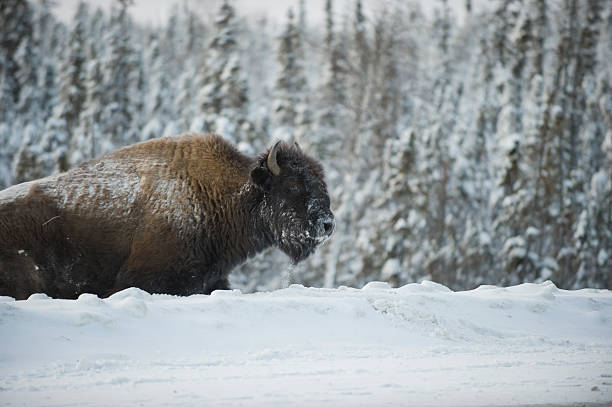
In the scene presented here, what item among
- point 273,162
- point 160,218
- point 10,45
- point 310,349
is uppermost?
point 10,45

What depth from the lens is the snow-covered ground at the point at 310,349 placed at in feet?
9.80

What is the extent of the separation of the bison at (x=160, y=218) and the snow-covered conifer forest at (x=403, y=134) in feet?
41.0

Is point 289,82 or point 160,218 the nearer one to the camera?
point 160,218

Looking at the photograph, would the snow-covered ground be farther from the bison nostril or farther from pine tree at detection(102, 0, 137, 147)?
pine tree at detection(102, 0, 137, 147)

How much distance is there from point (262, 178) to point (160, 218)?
51.3 inches

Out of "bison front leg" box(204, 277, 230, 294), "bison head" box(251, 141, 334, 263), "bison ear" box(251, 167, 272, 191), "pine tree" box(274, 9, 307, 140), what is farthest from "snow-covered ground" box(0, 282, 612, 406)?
"pine tree" box(274, 9, 307, 140)

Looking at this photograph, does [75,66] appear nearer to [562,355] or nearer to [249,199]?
[249,199]

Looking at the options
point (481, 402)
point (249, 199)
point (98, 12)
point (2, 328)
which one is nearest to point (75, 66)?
point (249, 199)

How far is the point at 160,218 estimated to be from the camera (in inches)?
225

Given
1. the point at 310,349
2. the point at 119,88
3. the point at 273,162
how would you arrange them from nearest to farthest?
the point at 310,349 < the point at 273,162 < the point at 119,88

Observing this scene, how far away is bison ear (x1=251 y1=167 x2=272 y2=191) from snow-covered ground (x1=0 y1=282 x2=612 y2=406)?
5.43 ft

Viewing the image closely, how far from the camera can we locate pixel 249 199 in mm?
6379

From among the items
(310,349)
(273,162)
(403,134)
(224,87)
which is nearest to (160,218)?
(273,162)

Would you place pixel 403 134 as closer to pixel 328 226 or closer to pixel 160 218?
pixel 328 226
